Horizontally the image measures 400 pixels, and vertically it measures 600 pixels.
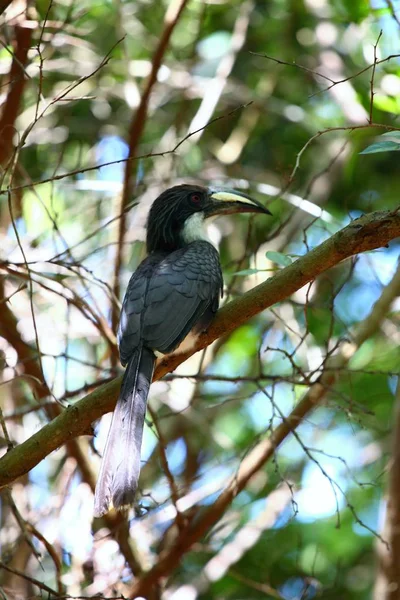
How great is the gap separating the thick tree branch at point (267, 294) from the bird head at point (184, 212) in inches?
55.1

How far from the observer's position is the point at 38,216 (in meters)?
5.47

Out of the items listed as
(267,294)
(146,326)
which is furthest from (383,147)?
(146,326)

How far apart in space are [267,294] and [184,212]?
5.17 feet

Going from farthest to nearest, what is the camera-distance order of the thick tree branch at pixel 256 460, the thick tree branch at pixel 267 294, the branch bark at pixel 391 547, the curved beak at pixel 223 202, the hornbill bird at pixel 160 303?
1. the curved beak at pixel 223 202
2. the thick tree branch at pixel 256 460
3. the branch bark at pixel 391 547
4. the hornbill bird at pixel 160 303
5. the thick tree branch at pixel 267 294

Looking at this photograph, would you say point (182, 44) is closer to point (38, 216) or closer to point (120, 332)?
point (38, 216)

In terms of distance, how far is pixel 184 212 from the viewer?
13.9 feet

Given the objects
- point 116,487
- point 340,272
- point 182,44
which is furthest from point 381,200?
point 116,487

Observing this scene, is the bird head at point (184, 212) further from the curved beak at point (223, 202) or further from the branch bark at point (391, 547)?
the branch bark at point (391, 547)

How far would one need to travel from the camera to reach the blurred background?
4.00 meters

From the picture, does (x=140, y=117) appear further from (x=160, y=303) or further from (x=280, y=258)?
(x=280, y=258)

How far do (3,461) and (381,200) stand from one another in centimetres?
397

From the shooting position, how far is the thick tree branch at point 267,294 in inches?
102

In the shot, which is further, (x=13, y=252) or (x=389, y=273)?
(x=389, y=273)

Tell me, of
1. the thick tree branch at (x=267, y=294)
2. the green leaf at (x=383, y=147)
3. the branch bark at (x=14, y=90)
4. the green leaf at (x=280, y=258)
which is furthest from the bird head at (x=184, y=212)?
the green leaf at (x=383, y=147)
